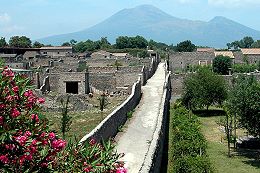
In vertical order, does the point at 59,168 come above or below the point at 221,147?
above

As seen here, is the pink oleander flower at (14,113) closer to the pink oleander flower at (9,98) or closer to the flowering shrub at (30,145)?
the flowering shrub at (30,145)

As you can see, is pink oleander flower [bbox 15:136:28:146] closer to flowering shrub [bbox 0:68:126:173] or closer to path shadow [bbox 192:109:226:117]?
flowering shrub [bbox 0:68:126:173]

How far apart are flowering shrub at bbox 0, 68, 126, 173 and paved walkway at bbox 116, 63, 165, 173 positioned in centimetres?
863

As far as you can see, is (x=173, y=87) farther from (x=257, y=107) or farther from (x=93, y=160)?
(x=93, y=160)

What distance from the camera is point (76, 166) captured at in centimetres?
801

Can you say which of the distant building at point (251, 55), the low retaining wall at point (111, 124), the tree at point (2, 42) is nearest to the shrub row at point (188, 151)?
the low retaining wall at point (111, 124)

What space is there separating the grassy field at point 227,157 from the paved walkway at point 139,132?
Answer: 144 inches

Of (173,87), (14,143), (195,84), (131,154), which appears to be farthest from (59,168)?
(173,87)

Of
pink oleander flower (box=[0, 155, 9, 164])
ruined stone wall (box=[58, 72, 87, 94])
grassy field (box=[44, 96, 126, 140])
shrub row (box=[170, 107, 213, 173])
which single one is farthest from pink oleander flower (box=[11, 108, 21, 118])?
ruined stone wall (box=[58, 72, 87, 94])

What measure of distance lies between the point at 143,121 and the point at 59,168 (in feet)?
64.6

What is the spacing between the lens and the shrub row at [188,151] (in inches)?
735

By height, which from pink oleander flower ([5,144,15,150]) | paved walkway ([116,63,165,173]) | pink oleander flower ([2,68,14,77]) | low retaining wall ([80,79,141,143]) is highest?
pink oleander flower ([2,68,14,77])

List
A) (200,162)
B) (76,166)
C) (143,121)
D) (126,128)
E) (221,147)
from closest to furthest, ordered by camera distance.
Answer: (76,166)
(200,162)
(126,128)
(143,121)
(221,147)

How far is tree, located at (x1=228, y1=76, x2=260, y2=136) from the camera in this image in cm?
2684
